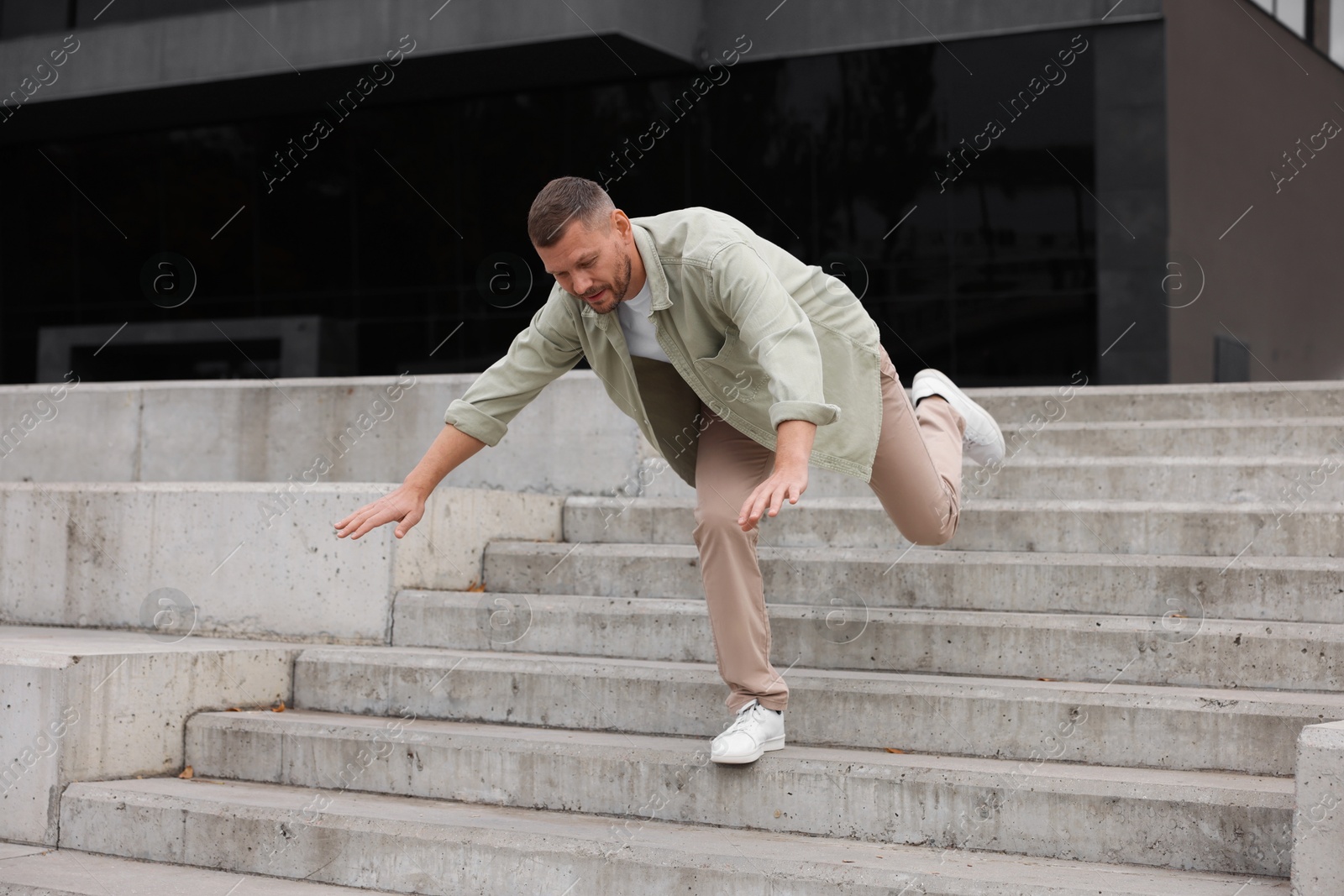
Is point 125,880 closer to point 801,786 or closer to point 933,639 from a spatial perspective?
point 801,786

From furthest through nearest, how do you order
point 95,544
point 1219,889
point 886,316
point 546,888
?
1. point 886,316
2. point 95,544
3. point 546,888
4. point 1219,889

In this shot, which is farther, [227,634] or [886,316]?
[886,316]

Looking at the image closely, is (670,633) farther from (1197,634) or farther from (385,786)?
(1197,634)

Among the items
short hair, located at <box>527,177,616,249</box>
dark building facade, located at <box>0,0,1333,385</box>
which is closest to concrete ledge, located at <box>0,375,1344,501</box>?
short hair, located at <box>527,177,616,249</box>

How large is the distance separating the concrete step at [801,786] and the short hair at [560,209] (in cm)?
163

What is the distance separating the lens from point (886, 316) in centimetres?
1338

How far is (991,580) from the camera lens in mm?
4699

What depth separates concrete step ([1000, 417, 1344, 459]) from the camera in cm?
577

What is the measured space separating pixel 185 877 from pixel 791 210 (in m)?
11.0

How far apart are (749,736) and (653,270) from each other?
141 centimetres

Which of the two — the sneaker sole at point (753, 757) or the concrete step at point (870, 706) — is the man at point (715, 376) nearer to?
the sneaker sole at point (753, 757)

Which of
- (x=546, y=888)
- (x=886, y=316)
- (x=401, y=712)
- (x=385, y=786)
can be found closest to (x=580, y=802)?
(x=546, y=888)

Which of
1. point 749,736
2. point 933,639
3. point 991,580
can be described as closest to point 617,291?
point 749,736

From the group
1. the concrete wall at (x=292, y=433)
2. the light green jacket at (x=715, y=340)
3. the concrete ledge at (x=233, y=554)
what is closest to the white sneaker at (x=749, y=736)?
the light green jacket at (x=715, y=340)
